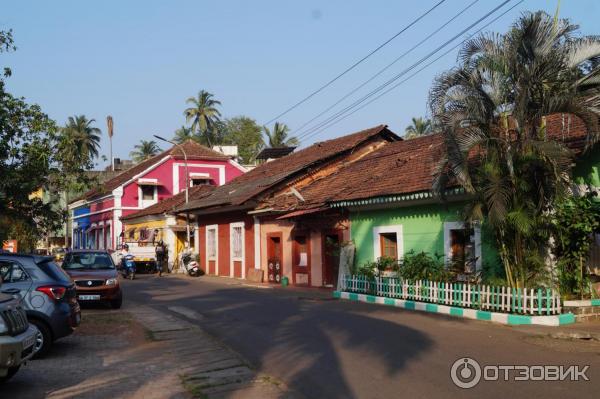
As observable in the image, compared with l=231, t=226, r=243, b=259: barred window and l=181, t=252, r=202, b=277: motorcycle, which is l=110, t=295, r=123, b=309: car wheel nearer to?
l=231, t=226, r=243, b=259: barred window

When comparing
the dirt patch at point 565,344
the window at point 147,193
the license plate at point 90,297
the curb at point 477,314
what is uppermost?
the window at point 147,193

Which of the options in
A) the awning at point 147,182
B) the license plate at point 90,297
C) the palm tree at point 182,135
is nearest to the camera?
the license plate at point 90,297

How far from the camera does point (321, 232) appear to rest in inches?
868

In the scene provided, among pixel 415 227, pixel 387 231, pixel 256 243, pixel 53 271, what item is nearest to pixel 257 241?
pixel 256 243

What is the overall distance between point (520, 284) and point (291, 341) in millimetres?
5542

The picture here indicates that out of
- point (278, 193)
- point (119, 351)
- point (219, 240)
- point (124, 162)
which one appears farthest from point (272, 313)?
point (124, 162)

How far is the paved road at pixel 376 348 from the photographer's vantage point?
731cm

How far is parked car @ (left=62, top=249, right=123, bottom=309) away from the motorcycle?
13474 millimetres

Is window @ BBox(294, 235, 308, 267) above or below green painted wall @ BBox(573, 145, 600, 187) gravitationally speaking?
below

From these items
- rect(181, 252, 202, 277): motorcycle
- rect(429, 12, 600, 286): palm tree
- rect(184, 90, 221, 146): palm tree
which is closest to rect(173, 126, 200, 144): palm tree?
rect(184, 90, 221, 146): palm tree

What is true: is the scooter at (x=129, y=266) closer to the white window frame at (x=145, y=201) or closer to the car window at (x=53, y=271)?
the white window frame at (x=145, y=201)

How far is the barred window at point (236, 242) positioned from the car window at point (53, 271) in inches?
702

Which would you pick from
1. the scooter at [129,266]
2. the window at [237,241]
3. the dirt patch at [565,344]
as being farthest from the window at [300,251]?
the dirt patch at [565,344]

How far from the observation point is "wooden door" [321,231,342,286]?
21.1 metres
